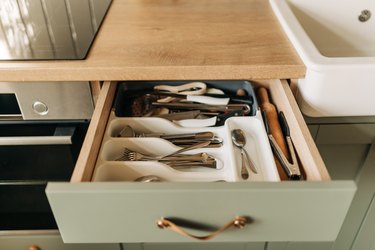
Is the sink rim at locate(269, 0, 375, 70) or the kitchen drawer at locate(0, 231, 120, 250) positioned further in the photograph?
the kitchen drawer at locate(0, 231, 120, 250)

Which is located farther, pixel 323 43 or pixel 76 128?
pixel 323 43

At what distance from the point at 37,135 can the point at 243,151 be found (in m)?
0.43

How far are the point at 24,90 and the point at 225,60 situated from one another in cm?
39

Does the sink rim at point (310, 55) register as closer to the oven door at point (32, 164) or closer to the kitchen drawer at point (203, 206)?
the kitchen drawer at point (203, 206)

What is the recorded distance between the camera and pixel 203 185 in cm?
45

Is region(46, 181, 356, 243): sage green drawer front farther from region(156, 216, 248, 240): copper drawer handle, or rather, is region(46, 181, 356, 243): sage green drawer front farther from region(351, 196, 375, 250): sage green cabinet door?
region(351, 196, 375, 250): sage green cabinet door

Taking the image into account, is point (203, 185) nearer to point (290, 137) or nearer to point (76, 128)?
point (290, 137)

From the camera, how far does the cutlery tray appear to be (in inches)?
22.2

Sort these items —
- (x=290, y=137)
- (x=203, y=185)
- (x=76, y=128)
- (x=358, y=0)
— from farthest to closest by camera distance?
(x=358, y=0), (x=76, y=128), (x=290, y=137), (x=203, y=185)

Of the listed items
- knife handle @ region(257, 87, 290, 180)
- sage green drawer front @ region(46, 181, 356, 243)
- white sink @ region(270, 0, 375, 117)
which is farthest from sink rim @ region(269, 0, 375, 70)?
sage green drawer front @ region(46, 181, 356, 243)

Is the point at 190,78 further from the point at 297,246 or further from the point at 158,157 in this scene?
the point at 297,246

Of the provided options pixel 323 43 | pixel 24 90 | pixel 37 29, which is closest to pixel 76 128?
pixel 24 90

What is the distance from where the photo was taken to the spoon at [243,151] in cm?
60

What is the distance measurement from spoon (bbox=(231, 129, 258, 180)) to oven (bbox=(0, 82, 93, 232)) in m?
0.30
